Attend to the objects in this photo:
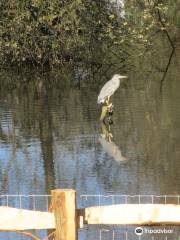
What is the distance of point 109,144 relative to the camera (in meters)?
11.4

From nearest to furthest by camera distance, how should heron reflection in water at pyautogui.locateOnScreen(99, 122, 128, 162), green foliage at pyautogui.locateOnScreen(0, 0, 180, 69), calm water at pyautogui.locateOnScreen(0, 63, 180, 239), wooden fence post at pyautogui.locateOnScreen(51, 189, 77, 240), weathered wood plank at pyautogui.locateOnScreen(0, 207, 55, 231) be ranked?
1. wooden fence post at pyautogui.locateOnScreen(51, 189, 77, 240)
2. weathered wood plank at pyautogui.locateOnScreen(0, 207, 55, 231)
3. calm water at pyautogui.locateOnScreen(0, 63, 180, 239)
4. heron reflection in water at pyautogui.locateOnScreen(99, 122, 128, 162)
5. green foliage at pyautogui.locateOnScreen(0, 0, 180, 69)

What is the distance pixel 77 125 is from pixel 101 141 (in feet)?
5.26

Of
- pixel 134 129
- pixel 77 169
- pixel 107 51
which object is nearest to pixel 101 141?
pixel 134 129

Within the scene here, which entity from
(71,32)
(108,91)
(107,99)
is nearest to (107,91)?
(108,91)

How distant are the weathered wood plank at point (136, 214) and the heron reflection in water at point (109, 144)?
570 centimetres

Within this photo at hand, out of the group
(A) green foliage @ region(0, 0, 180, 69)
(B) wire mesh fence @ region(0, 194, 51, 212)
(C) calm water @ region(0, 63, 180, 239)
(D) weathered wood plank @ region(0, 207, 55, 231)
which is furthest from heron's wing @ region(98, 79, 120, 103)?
(A) green foliage @ region(0, 0, 180, 69)

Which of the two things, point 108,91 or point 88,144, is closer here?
point 88,144

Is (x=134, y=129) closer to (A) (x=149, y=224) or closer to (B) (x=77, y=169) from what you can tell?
(B) (x=77, y=169)

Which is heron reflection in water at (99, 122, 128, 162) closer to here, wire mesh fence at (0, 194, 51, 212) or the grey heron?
the grey heron

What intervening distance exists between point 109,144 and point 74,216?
23.1 ft

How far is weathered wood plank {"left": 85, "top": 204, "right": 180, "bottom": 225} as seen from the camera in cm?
445

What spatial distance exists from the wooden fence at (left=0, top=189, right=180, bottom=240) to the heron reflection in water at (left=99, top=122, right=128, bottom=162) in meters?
5.70

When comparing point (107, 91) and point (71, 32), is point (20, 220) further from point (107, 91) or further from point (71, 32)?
point (71, 32)

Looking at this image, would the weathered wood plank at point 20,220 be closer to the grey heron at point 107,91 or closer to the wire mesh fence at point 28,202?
the wire mesh fence at point 28,202
